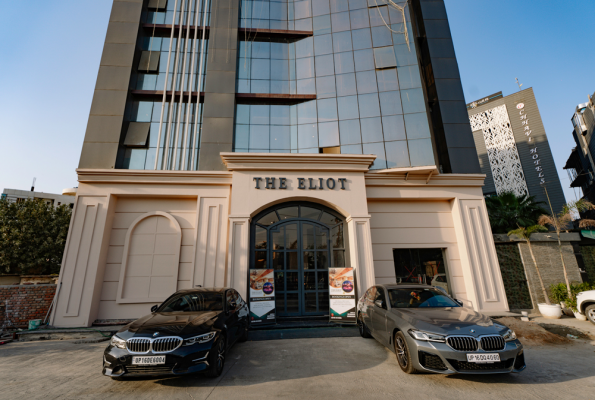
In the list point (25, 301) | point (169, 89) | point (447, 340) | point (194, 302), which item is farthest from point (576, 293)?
point (25, 301)

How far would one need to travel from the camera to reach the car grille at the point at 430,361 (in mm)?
4098

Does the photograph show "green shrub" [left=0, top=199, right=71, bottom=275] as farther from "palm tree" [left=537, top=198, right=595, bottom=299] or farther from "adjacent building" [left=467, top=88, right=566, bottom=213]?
"adjacent building" [left=467, top=88, right=566, bottom=213]

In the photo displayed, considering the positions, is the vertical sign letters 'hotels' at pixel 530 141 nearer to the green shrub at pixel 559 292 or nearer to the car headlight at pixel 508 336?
the green shrub at pixel 559 292

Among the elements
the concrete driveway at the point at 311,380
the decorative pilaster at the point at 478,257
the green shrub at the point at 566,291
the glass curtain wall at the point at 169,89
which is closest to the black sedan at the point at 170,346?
the concrete driveway at the point at 311,380

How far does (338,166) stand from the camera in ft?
33.7

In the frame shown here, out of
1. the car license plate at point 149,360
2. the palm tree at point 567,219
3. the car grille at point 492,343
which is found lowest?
the car license plate at point 149,360

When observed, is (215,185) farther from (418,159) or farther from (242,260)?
(418,159)

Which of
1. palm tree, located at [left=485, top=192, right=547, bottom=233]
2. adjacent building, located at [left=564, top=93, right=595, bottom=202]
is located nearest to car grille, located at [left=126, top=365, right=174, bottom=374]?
palm tree, located at [left=485, top=192, right=547, bottom=233]

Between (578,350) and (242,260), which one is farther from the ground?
(242,260)

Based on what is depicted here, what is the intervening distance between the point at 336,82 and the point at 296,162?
5.17 meters

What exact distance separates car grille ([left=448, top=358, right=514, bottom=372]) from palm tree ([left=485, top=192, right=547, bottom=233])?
46.4 ft

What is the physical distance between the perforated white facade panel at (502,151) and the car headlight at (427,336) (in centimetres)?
4928

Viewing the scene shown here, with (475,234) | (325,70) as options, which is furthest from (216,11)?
(475,234)

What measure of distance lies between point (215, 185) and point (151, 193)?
2402 mm
